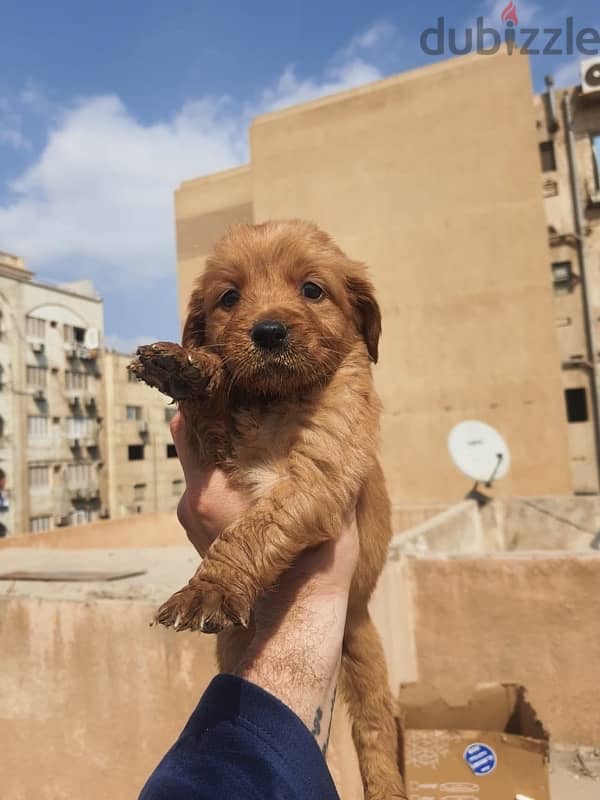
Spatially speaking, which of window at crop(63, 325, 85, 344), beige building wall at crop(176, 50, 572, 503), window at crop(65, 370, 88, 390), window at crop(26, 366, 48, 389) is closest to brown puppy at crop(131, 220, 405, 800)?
beige building wall at crop(176, 50, 572, 503)

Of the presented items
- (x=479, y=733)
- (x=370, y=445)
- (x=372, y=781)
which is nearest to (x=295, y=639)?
(x=370, y=445)

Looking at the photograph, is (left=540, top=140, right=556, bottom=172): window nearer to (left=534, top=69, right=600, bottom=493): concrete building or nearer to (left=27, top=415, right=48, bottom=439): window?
(left=534, top=69, right=600, bottom=493): concrete building

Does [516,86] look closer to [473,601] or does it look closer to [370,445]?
[473,601]

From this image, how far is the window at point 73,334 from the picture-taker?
44.0 m

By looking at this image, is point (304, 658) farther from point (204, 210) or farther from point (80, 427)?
point (80, 427)

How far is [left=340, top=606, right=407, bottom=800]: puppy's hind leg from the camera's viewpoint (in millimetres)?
2873

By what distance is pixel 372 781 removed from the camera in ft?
9.26

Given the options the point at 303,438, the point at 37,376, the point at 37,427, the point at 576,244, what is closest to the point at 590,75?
the point at 576,244

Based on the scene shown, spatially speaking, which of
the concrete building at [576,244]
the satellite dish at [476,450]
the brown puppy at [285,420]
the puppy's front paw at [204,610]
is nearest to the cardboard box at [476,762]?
the brown puppy at [285,420]

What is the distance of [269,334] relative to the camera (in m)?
2.28

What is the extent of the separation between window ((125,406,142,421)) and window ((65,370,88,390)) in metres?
3.98

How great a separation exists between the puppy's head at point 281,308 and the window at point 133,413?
4650cm

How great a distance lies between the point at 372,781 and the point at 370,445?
172cm

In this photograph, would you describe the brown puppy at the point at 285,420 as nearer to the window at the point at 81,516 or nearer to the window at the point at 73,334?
the window at the point at 81,516
